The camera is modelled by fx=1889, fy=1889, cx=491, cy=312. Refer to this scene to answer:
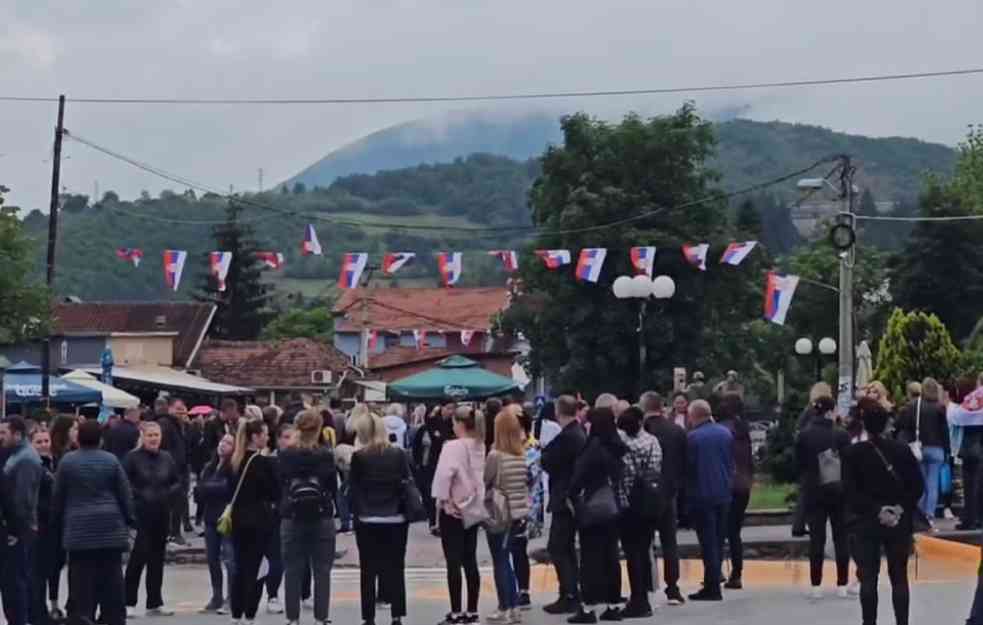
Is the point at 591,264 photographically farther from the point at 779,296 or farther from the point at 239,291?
the point at 239,291

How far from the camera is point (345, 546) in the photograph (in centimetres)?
2588

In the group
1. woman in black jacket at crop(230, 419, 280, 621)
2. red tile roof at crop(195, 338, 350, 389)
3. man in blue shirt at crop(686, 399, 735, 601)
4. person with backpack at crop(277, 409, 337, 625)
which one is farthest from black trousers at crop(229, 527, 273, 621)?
red tile roof at crop(195, 338, 350, 389)

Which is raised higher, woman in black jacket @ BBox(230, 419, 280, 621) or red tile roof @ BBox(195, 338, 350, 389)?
red tile roof @ BBox(195, 338, 350, 389)

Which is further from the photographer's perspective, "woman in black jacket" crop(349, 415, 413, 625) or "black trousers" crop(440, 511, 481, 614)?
"black trousers" crop(440, 511, 481, 614)

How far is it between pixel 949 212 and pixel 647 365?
44.2ft

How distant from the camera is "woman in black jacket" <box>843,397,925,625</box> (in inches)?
562

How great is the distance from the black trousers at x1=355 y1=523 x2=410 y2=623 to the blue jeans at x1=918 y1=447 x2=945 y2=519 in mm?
8913

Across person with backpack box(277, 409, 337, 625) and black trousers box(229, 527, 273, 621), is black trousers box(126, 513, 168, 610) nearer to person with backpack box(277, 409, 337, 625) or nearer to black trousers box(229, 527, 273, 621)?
black trousers box(229, 527, 273, 621)

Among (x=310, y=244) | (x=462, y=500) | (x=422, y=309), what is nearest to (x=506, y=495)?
(x=462, y=500)

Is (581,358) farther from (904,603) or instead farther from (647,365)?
(904,603)

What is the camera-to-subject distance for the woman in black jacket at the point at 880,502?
14.3 meters

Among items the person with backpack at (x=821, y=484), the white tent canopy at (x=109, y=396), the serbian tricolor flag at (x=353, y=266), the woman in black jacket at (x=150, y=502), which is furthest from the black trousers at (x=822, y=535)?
the serbian tricolor flag at (x=353, y=266)

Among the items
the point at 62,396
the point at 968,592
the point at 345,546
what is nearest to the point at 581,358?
the point at 62,396

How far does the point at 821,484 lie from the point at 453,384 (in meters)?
20.9
